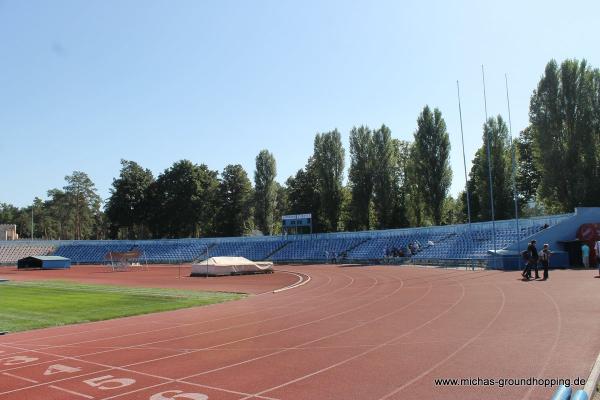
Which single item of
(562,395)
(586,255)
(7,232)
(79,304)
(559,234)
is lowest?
(79,304)

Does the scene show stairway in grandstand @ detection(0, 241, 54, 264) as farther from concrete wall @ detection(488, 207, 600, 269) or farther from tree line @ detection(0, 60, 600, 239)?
concrete wall @ detection(488, 207, 600, 269)

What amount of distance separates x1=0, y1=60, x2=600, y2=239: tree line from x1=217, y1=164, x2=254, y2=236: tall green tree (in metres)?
0.17

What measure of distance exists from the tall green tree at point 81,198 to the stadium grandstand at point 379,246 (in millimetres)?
39001

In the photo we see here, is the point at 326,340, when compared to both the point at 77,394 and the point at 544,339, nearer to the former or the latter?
the point at 544,339

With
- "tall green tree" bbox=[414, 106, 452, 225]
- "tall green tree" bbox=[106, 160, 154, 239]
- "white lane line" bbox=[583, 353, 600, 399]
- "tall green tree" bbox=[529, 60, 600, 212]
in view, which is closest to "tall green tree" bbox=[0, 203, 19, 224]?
"tall green tree" bbox=[106, 160, 154, 239]

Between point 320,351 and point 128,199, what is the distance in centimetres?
7471

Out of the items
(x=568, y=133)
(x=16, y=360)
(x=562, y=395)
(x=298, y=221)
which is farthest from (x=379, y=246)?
(x=562, y=395)

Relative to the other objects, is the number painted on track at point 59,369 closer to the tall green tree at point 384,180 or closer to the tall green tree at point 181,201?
the tall green tree at point 384,180

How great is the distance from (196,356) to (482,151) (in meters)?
53.6

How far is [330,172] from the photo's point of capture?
63.9m

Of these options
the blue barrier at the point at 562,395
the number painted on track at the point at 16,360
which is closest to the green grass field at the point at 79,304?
the number painted on track at the point at 16,360

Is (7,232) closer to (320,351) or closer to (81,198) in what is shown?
(81,198)

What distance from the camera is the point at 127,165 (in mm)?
81938

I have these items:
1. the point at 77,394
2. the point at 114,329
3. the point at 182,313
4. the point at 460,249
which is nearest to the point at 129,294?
the point at 182,313
